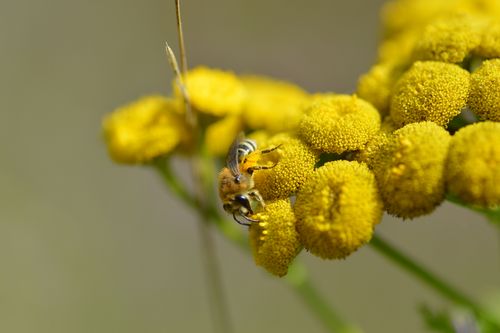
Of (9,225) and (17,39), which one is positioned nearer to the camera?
(9,225)

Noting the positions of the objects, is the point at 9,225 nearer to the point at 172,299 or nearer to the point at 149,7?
the point at 172,299

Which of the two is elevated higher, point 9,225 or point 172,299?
point 9,225

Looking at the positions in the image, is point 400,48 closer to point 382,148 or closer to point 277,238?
point 382,148

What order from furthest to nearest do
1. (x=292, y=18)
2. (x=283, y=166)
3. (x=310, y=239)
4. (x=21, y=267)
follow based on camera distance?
(x=292, y=18), (x=21, y=267), (x=283, y=166), (x=310, y=239)

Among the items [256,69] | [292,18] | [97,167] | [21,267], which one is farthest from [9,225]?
[292,18]

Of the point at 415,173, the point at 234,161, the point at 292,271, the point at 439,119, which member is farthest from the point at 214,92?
the point at 415,173

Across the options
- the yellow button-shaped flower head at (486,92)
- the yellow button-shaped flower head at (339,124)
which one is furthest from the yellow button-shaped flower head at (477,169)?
the yellow button-shaped flower head at (339,124)

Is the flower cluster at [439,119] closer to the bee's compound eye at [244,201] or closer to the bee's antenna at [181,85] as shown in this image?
the bee's compound eye at [244,201]
